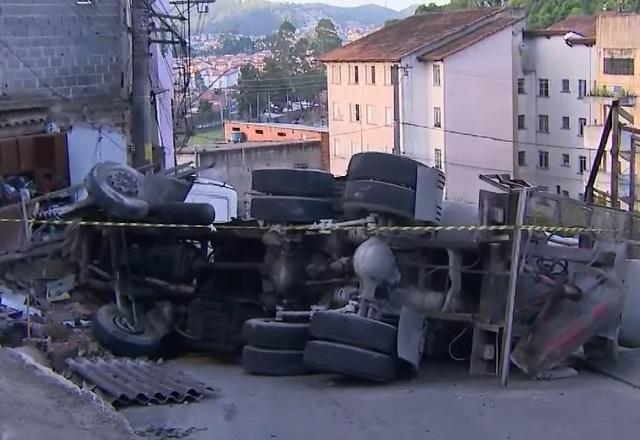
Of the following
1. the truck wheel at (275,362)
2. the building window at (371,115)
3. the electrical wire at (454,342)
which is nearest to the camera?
the truck wheel at (275,362)

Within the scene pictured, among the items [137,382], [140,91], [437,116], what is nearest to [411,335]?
[137,382]

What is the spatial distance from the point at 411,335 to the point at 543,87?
34.5 meters

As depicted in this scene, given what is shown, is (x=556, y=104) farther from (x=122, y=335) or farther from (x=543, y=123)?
(x=122, y=335)

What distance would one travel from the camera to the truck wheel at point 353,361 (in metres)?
7.55

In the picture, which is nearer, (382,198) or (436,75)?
(382,198)

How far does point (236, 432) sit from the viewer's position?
6.26m

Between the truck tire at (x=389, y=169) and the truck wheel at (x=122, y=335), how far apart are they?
255 centimetres

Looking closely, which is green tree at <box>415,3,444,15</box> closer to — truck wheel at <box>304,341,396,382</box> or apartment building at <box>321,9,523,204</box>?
apartment building at <box>321,9,523,204</box>

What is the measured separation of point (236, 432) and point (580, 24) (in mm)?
37469

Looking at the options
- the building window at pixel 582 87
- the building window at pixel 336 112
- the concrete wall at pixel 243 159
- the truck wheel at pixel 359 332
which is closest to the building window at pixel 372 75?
the building window at pixel 336 112

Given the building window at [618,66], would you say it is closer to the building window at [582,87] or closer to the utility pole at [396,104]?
the building window at [582,87]

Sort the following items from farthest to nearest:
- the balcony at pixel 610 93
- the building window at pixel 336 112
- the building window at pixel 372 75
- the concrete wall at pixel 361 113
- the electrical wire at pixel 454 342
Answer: the building window at pixel 336 112 → the building window at pixel 372 75 → the concrete wall at pixel 361 113 → the balcony at pixel 610 93 → the electrical wire at pixel 454 342

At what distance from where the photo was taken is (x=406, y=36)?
4053cm

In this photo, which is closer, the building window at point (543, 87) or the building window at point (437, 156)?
the building window at point (437, 156)
